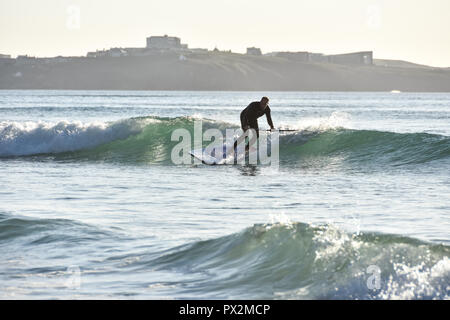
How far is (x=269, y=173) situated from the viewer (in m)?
18.6

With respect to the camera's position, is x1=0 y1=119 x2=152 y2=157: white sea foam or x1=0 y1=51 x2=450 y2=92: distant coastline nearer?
x1=0 y1=119 x2=152 y2=157: white sea foam

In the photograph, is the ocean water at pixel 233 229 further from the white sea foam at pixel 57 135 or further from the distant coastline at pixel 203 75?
the distant coastline at pixel 203 75

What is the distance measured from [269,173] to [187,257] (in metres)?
9.96

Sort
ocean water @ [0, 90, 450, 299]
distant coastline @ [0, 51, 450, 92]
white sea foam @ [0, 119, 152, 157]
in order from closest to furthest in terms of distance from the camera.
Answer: ocean water @ [0, 90, 450, 299] < white sea foam @ [0, 119, 152, 157] < distant coastline @ [0, 51, 450, 92]

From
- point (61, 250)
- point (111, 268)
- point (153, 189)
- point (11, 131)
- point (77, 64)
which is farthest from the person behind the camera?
point (77, 64)

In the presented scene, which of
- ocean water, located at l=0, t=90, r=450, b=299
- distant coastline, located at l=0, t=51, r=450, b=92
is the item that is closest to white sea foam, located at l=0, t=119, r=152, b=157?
ocean water, located at l=0, t=90, r=450, b=299

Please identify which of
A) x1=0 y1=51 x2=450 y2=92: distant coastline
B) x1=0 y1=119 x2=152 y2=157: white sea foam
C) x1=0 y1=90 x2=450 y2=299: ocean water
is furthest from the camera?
x1=0 y1=51 x2=450 y2=92: distant coastline

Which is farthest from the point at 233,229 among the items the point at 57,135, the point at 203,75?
the point at 203,75

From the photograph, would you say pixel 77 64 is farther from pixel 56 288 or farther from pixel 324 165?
pixel 56 288

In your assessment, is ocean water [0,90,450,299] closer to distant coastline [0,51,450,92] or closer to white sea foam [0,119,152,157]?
white sea foam [0,119,152,157]

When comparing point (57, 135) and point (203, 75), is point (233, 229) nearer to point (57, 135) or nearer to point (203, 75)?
point (57, 135)

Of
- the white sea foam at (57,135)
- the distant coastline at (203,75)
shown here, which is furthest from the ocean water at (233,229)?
the distant coastline at (203,75)
